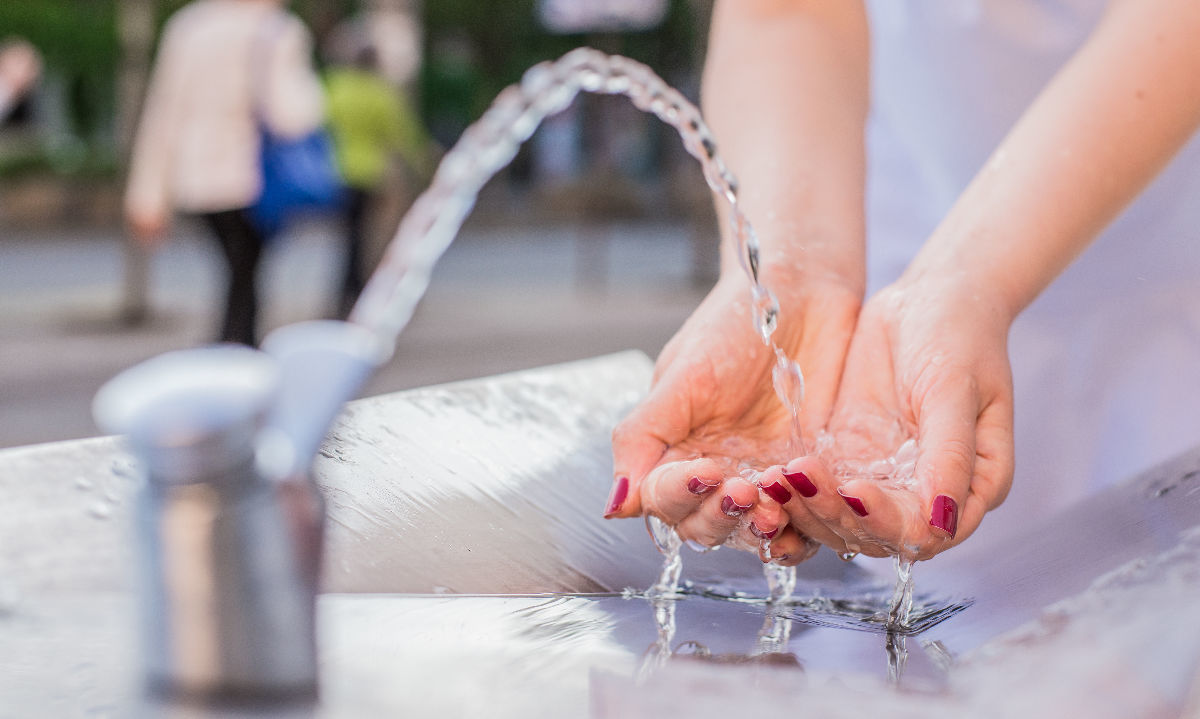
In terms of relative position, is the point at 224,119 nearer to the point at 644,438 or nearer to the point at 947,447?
the point at 644,438

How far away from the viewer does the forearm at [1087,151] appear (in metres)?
1.19

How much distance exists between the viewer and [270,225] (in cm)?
469

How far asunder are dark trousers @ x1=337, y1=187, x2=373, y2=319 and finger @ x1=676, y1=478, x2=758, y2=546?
5.47 metres

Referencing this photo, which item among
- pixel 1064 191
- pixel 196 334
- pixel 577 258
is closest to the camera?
pixel 1064 191

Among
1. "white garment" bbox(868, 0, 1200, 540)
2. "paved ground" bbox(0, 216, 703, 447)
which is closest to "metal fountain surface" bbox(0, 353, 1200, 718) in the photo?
"white garment" bbox(868, 0, 1200, 540)

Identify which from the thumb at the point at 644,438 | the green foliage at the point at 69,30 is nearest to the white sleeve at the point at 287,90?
the thumb at the point at 644,438

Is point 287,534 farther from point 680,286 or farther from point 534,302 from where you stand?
point 680,286

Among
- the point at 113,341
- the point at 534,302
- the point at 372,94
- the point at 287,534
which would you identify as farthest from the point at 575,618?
the point at 534,302

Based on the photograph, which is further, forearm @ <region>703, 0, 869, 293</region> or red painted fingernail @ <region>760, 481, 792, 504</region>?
forearm @ <region>703, 0, 869, 293</region>

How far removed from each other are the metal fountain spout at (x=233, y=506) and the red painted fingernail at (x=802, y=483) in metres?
0.36

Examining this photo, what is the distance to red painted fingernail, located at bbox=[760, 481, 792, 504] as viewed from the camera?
96cm

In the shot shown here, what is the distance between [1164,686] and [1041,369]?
0.91m

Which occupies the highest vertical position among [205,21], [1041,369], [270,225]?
[205,21]

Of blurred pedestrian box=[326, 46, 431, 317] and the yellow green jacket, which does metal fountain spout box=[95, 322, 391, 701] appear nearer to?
blurred pedestrian box=[326, 46, 431, 317]
